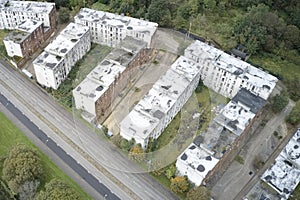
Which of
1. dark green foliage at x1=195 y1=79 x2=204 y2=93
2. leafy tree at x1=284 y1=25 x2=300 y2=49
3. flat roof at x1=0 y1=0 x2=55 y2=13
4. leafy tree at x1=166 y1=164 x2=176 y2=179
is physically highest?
leafy tree at x1=284 y1=25 x2=300 y2=49

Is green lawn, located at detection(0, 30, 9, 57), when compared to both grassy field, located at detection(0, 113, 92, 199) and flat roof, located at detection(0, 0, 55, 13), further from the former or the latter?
grassy field, located at detection(0, 113, 92, 199)

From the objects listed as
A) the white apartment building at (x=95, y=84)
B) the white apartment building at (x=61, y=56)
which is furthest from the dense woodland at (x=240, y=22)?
the white apartment building at (x=95, y=84)

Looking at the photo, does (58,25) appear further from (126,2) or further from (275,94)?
(275,94)

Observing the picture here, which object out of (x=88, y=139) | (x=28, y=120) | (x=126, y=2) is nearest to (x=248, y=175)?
(x=88, y=139)

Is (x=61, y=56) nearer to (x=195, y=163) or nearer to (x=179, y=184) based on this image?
(x=195, y=163)

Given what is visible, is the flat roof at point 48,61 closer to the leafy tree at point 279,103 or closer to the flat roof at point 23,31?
the flat roof at point 23,31

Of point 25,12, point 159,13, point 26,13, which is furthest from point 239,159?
point 25,12

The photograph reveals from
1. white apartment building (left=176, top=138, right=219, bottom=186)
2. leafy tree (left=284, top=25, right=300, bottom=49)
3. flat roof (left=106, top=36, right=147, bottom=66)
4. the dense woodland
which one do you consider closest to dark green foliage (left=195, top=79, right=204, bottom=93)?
the dense woodland
